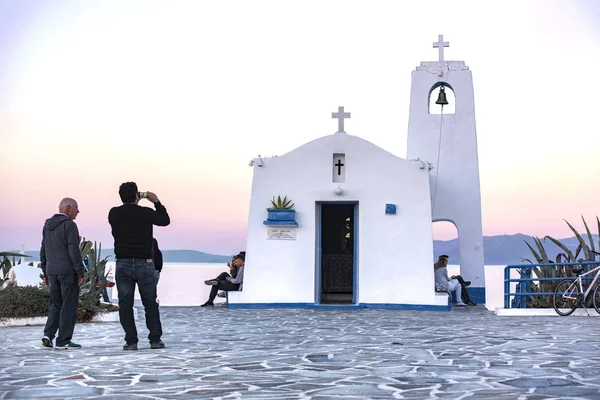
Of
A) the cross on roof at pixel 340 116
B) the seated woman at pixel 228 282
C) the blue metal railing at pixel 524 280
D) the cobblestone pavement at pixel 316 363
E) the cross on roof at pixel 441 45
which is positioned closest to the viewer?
the cobblestone pavement at pixel 316 363

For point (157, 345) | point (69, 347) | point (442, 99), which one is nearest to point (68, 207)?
point (69, 347)

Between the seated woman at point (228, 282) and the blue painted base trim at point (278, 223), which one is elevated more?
the blue painted base trim at point (278, 223)

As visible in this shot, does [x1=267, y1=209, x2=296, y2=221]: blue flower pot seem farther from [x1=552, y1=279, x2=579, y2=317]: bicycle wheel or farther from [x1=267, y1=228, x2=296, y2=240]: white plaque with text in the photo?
[x1=552, y1=279, x2=579, y2=317]: bicycle wheel

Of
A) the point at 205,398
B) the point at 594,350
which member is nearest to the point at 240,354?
the point at 205,398

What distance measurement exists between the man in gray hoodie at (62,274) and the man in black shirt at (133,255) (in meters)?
0.49

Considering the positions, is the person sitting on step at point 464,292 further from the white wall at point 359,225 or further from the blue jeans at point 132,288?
the blue jeans at point 132,288

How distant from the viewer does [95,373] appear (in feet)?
23.9

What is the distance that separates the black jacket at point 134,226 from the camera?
30.2 ft

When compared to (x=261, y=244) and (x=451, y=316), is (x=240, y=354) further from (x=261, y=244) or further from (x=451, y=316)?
(x=261, y=244)

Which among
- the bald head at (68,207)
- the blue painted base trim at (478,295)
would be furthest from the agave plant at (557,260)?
the bald head at (68,207)

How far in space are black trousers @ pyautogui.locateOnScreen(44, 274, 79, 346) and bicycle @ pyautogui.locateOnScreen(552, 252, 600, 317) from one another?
31.0 ft

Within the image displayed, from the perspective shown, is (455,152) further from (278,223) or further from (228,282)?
(228,282)

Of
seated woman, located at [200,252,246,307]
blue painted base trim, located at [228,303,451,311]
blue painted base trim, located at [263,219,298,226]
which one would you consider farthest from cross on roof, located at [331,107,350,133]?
blue painted base trim, located at [228,303,451,311]

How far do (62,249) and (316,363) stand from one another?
325 cm
